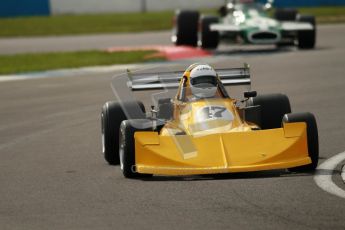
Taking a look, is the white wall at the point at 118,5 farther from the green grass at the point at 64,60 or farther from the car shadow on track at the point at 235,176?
Result: the car shadow on track at the point at 235,176

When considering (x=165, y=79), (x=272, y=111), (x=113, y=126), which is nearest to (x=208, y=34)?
(x=165, y=79)

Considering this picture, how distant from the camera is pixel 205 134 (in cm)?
1101

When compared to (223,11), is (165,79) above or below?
above

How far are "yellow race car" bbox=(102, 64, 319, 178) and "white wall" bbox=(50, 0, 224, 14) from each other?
36295mm

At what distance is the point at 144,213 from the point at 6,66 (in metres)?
18.2

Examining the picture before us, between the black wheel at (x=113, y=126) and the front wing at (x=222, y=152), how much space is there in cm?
130

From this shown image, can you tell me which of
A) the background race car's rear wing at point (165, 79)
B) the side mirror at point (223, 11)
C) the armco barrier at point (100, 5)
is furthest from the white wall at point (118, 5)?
the background race car's rear wing at point (165, 79)

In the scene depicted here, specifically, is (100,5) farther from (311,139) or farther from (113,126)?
(311,139)

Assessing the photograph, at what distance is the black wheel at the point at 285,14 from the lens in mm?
30578

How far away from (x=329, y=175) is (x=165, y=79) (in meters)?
3.10

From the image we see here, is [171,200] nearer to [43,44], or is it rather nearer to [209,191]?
[209,191]

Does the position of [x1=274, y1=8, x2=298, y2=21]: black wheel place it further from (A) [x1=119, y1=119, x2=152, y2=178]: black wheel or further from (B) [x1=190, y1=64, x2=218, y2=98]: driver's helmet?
(A) [x1=119, y1=119, x2=152, y2=178]: black wheel

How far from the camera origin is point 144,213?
352 inches

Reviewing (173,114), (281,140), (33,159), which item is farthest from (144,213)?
(33,159)
